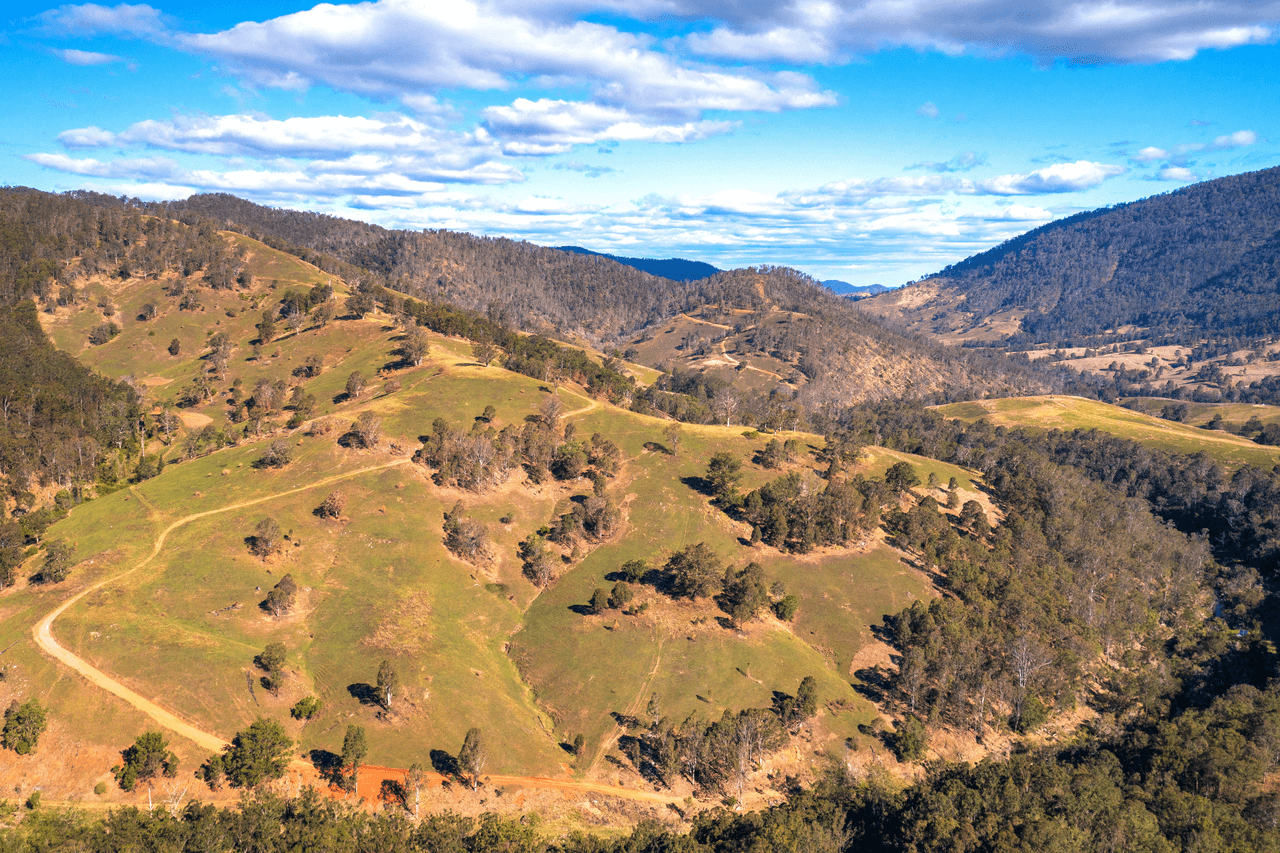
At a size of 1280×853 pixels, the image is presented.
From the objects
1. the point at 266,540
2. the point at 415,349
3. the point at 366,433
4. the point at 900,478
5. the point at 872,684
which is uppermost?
the point at 415,349

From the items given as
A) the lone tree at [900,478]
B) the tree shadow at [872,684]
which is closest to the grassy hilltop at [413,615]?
the tree shadow at [872,684]

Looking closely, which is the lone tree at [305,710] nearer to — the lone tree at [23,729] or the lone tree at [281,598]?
the lone tree at [281,598]

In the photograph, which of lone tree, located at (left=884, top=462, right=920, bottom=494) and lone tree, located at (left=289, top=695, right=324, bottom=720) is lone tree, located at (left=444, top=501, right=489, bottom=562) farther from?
lone tree, located at (left=884, top=462, right=920, bottom=494)

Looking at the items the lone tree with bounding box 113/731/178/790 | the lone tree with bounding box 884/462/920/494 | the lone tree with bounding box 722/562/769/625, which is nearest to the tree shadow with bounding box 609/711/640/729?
the lone tree with bounding box 722/562/769/625

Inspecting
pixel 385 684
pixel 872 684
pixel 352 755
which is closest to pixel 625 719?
pixel 385 684

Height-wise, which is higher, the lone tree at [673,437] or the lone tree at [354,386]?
the lone tree at [354,386]

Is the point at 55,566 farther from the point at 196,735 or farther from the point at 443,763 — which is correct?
the point at 443,763

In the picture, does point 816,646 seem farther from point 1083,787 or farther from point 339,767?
point 339,767
